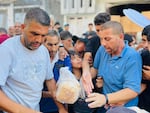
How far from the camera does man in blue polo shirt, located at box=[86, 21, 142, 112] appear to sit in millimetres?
2145

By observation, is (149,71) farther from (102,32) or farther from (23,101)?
(23,101)

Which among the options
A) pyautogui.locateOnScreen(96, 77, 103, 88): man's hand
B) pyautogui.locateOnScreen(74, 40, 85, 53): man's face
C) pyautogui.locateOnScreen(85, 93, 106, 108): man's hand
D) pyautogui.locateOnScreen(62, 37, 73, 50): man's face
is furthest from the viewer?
pyautogui.locateOnScreen(62, 37, 73, 50): man's face

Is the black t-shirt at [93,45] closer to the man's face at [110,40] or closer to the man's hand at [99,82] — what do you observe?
the man's hand at [99,82]

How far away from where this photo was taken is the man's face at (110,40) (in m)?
2.25

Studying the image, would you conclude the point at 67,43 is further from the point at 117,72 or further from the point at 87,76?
the point at 117,72

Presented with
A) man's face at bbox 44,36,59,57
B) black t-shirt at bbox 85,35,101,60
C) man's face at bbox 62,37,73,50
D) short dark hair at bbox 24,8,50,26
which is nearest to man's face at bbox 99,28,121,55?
short dark hair at bbox 24,8,50,26

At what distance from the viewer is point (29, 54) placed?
2076 millimetres

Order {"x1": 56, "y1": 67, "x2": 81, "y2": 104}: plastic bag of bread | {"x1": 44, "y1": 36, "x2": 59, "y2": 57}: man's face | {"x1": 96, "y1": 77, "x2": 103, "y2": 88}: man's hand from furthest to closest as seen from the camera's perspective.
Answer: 1. {"x1": 44, "y1": 36, "x2": 59, "y2": 57}: man's face
2. {"x1": 96, "y1": 77, "x2": 103, "y2": 88}: man's hand
3. {"x1": 56, "y1": 67, "x2": 81, "y2": 104}: plastic bag of bread

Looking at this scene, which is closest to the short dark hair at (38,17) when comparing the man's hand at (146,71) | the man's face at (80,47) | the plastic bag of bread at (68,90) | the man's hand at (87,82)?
the plastic bag of bread at (68,90)

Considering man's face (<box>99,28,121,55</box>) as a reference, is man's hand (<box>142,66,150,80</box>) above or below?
below

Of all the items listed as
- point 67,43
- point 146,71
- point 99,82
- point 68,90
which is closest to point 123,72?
point 146,71

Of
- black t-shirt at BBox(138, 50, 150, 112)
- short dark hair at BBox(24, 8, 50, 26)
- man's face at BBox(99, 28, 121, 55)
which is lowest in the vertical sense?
black t-shirt at BBox(138, 50, 150, 112)

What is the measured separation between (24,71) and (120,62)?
653mm

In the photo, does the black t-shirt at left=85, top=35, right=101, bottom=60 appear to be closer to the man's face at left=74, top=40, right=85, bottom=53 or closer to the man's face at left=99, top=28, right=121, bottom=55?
the man's face at left=74, top=40, right=85, bottom=53
